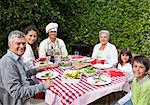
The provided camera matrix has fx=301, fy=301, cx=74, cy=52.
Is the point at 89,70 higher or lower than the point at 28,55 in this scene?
lower

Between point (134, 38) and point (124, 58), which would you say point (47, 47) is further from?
point (134, 38)

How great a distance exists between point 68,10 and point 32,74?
3165 mm

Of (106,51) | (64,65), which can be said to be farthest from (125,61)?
(64,65)

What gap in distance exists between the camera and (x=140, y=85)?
3.08m

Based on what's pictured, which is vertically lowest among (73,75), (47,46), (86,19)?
(73,75)


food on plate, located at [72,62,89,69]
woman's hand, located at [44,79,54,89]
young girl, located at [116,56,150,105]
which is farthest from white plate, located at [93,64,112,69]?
woman's hand, located at [44,79,54,89]

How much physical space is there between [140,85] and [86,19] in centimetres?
360

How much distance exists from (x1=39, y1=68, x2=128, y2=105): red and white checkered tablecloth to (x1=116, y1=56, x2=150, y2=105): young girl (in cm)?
19

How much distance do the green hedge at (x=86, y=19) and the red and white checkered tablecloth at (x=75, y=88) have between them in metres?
2.67

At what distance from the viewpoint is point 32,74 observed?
3738mm

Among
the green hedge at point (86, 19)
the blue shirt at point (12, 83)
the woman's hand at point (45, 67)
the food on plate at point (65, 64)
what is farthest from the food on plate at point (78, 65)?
the green hedge at point (86, 19)

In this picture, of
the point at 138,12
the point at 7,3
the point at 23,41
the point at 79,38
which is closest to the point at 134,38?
the point at 138,12

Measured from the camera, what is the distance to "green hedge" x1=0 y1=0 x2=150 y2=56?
5840 millimetres

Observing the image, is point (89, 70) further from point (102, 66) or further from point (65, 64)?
point (65, 64)
